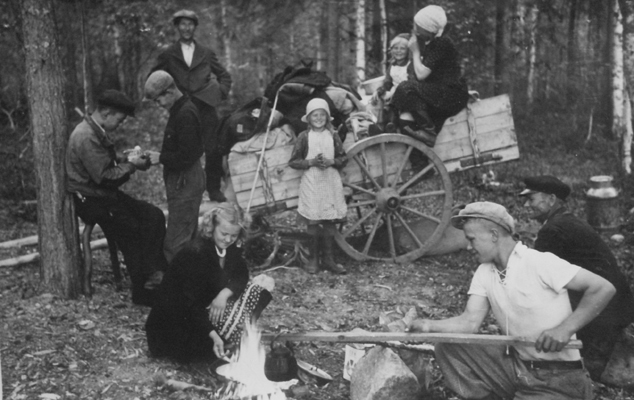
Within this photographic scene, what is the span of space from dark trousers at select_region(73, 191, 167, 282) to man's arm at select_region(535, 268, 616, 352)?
364 centimetres

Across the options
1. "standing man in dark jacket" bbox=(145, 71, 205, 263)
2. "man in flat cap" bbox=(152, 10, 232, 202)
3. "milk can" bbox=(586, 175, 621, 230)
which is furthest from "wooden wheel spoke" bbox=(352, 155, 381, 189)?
"milk can" bbox=(586, 175, 621, 230)

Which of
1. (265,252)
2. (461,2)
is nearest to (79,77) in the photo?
(461,2)

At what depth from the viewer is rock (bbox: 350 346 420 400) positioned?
4715mm

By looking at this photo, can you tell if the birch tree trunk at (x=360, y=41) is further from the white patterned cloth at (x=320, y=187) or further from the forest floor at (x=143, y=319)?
the white patterned cloth at (x=320, y=187)

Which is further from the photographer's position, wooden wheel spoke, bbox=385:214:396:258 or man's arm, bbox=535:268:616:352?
wooden wheel spoke, bbox=385:214:396:258

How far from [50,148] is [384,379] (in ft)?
10.6

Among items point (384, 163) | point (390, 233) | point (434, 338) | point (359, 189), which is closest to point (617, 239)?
point (390, 233)

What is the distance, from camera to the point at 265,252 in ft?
26.9

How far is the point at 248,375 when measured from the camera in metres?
4.73

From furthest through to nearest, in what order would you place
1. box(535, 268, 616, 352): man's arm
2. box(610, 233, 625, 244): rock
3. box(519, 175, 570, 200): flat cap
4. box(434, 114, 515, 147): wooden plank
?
box(610, 233, 625, 244): rock < box(434, 114, 515, 147): wooden plank < box(519, 175, 570, 200): flat cap < box(535, 268, 616, 352): man's arm

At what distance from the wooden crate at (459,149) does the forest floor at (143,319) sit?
92 cm

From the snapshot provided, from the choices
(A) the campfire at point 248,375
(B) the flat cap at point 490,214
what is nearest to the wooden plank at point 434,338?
(A) the campfire at point 248,375

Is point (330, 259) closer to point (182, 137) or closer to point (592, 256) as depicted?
point (182, 137)

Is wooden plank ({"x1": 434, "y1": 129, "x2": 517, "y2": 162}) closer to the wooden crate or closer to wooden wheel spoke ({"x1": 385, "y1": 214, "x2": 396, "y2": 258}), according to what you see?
the wooden crate
